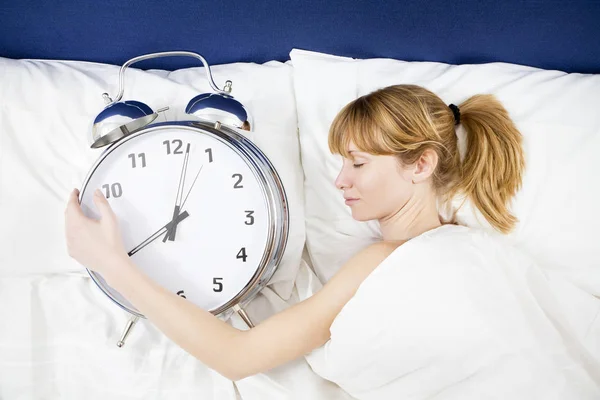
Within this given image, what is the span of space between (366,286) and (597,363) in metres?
0.47

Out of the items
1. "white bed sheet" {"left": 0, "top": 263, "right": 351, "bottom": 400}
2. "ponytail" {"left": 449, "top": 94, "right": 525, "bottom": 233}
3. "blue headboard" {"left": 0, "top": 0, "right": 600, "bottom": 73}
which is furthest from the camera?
"blue headboard" {"left": 0, "top": 0, "right": 600, "bottom": 73}

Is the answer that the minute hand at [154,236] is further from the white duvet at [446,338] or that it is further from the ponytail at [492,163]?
the ponytail at [492,163]

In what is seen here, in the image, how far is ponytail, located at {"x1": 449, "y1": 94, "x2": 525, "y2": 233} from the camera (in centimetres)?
120

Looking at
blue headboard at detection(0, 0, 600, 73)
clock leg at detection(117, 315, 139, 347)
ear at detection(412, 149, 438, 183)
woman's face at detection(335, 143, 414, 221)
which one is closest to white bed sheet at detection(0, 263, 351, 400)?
clock leg at detection(117, 315, 139, 347)

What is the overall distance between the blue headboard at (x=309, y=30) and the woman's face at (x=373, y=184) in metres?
0.40

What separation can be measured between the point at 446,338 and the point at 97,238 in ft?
2.18

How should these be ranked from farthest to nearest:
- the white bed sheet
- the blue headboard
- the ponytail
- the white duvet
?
the blue headboard
the ponytail
the white bed sheet
the white duvet

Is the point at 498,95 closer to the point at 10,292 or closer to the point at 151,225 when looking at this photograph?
the point at 151,225

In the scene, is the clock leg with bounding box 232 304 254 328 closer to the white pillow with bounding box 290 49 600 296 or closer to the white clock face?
the white clock face

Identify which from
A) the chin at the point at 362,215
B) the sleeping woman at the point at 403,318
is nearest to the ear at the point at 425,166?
the sleeping woman at the point at 403,318

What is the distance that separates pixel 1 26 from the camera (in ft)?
4.33

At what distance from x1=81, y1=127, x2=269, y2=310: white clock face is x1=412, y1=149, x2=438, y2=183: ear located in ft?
1.04

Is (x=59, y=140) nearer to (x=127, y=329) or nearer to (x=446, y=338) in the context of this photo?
(x=127, y=329)

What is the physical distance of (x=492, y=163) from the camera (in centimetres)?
120
